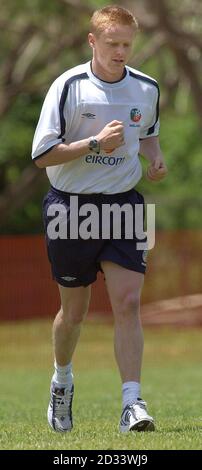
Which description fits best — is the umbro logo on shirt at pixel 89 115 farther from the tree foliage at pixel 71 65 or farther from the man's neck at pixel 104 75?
the tree foliage at pixel 71 65

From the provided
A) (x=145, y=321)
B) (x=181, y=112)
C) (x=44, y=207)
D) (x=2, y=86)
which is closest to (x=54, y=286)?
Answer: (x=145, y=321)

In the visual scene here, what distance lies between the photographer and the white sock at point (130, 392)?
6.38 metres

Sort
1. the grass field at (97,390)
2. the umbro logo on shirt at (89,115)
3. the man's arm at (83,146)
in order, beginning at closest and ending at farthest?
the grass field at (97,390), the man's arm at (83,146), the umbro logo on shirt at (89,115)

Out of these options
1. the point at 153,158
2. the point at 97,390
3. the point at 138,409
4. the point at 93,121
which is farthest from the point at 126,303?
the point at 97,390

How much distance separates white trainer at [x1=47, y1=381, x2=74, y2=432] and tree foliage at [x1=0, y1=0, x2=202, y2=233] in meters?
15.3

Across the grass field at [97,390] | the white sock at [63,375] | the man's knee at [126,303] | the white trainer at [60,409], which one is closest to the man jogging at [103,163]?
the man's knee at [126,303]

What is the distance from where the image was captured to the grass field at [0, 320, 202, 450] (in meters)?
5.88

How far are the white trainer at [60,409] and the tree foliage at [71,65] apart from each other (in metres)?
15.3

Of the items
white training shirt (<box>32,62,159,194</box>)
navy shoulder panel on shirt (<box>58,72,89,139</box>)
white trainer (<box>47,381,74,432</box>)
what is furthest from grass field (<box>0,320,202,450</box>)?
navy shoulder panel on shirt (<box>58,72,89,139</box>)

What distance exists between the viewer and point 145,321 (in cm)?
2358

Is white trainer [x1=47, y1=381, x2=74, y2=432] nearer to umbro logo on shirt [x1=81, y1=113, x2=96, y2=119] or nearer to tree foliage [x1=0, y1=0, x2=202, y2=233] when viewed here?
umbro logo on shirt [x1=81, y1=113, x2=96, y2=119]

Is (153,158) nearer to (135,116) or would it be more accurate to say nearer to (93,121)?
(135,116)

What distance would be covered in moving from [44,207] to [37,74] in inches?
868

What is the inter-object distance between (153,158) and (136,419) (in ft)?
5.30
